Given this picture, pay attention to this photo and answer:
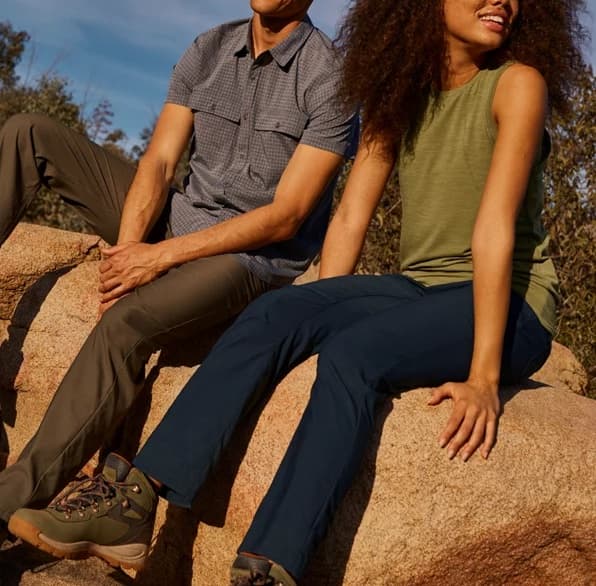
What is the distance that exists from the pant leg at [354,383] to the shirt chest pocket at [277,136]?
972 mm

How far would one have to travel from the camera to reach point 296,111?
12.6ft

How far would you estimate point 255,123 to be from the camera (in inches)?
154

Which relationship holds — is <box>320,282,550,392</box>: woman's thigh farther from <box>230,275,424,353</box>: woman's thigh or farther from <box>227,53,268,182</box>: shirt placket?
<box>227,53,268,182</box>: shirt placket

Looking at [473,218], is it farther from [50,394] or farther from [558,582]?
[50,394]

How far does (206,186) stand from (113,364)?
1.00 metres

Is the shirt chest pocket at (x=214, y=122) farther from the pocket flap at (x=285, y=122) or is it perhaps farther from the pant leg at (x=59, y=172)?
the pant leg at (x=59, y=172)

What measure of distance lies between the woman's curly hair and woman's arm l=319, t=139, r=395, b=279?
0.36ft

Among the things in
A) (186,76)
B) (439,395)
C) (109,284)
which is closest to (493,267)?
(439,395)

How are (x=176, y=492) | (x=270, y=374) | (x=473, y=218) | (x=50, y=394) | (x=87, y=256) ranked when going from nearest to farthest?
(x=176, y=492), (x=270, y=374), (x=473, y=218), (x=50, y=394), (x=87, y=256)

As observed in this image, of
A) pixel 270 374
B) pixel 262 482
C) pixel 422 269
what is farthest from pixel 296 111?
pixel 262 482

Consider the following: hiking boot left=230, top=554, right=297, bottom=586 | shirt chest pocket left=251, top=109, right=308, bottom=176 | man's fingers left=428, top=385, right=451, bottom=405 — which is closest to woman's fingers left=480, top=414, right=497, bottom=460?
man's fingers left=428, top=385, right=451, bottom=405


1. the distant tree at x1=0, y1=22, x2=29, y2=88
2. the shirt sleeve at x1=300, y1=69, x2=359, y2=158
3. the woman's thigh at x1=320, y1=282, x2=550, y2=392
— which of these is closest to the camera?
the woman's thigh at x1=320, y1=282, x2=550, y2=392

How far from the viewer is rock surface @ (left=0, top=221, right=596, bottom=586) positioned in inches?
116

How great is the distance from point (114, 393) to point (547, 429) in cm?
142
